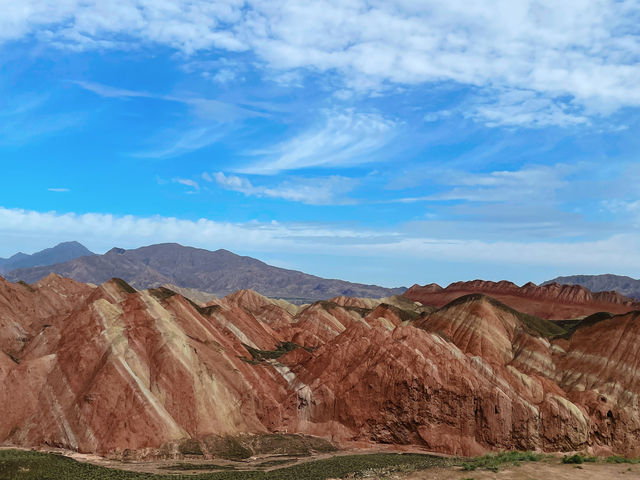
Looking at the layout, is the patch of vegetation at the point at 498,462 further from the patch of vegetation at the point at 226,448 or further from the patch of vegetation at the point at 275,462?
the patch of vegetation at the point at 226,448

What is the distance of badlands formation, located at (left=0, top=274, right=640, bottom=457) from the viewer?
56.3 m

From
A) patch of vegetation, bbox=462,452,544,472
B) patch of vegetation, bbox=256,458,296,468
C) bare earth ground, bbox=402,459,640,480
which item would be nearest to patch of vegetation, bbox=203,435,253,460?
patch of vegetation, bbox=256,458,296,468

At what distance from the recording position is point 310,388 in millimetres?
68938

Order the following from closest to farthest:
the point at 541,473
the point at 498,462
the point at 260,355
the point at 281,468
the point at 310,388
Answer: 1. the point at 541,473
2. the point at 498,462
3. the point at 281,468
4. the point at 310,388
5. the point at 260,355

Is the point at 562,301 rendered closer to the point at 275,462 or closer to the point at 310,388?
the point at 310,388

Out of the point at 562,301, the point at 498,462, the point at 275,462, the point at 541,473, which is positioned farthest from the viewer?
the point at 562,301

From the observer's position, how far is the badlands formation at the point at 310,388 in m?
56.3

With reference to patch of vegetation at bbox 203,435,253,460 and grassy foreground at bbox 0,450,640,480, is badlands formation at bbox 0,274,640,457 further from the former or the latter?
grassy foreground at bbox 0,450,640,480

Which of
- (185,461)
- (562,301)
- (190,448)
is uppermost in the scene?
(562,301)

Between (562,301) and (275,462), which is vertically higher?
(562,301)

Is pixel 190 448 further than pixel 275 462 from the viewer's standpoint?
Yes

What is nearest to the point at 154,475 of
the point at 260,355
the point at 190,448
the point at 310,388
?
the point at 190,448

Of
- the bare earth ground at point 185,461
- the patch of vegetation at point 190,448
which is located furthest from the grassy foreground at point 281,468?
the patch of vegetation at point 190,448

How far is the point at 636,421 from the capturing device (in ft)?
214
